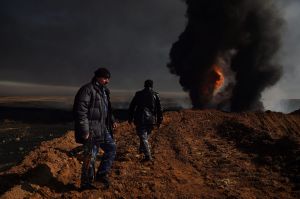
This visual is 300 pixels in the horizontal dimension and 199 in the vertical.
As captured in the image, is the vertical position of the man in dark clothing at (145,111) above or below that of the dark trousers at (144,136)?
above

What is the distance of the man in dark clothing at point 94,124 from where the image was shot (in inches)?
260

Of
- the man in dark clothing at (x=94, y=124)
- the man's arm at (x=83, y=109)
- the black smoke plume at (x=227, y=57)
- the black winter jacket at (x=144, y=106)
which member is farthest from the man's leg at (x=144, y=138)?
the black smoke plume at (x=227, y=57)

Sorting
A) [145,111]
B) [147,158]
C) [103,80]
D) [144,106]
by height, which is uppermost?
[103,80]

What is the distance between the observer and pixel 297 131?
877 inches

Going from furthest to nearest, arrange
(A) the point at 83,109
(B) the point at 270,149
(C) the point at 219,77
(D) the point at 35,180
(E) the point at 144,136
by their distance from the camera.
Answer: (C) the point at 219,77, (B) the point at 270,149, (E) the point at 144,136, (D) the point at 35,180, (A) the point at 83,109

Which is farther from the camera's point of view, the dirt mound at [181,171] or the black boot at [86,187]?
the dirt mound at [181,171]

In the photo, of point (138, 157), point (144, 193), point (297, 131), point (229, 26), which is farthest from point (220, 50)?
point (144, 193)

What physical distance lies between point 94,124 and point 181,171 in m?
3.44

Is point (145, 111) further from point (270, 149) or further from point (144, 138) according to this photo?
Result: point (270, 149)

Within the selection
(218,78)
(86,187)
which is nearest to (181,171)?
(86,187)

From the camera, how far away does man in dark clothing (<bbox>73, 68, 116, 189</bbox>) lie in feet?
21.7

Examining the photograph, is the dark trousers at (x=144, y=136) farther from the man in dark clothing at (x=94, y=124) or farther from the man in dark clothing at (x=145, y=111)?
the man in dark clothing at (x=94, y=124)

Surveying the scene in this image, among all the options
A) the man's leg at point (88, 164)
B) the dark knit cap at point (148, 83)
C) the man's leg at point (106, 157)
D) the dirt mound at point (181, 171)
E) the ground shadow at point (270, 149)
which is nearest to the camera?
the man's leg at point (88, 164)

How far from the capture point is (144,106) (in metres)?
10.1
